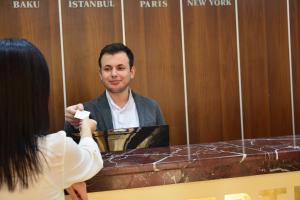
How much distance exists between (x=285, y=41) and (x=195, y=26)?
0.90 m

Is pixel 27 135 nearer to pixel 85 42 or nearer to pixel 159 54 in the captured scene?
pixel 85 42

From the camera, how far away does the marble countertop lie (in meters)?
1.27

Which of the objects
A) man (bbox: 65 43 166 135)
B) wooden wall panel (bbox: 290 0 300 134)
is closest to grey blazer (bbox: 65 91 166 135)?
man (bbox: 65 43 166 135)

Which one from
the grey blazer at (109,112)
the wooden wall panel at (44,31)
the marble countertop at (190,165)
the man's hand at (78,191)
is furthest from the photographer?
the wooden wall panel at (44,31)

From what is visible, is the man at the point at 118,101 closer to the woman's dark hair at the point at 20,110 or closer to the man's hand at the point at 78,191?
the man's hand at the point at 78,191

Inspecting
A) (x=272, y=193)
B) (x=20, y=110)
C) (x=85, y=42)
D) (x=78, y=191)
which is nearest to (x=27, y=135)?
(x=20, y=110)

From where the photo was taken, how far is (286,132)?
11.8ft

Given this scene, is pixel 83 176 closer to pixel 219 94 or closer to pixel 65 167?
pixel 65 167

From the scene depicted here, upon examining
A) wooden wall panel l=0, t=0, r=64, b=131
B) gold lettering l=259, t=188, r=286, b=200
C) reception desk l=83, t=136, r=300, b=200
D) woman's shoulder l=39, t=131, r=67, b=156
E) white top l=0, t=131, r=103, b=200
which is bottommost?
gold lettering l=259, t=188, r=286, b=200

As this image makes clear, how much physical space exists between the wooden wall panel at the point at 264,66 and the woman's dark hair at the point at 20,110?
8.85ft

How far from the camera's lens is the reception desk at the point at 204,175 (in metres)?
1.28

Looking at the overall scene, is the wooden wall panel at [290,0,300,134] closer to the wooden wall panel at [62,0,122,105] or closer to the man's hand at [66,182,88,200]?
the wooden wall panel at [62,0,122,105]

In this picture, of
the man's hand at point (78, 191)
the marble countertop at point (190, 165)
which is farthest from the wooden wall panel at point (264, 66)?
the man's hand at point (78, 191)

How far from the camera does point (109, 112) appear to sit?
2.53 m
